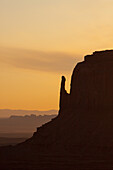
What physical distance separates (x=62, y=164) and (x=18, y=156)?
13110 millimetres

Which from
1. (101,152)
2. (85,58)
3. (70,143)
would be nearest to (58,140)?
(70,143)

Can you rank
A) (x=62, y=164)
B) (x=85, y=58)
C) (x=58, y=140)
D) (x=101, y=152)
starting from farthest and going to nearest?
(x=85, y=58) → (x=58, y=140) → (x=101, y=152) → (x=62, y=164)

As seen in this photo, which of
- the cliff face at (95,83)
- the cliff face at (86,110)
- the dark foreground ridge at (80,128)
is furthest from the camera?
the cliff face at (95,83)

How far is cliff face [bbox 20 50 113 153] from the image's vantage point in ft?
340

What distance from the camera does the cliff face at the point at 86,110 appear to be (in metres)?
104

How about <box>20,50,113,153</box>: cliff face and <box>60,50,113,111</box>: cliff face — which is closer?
<box>20,50,113,153</box>: cliff face

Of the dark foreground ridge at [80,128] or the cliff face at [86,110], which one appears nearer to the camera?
the dark foreground ridge at [80,128]

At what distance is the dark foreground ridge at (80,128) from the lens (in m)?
96.5

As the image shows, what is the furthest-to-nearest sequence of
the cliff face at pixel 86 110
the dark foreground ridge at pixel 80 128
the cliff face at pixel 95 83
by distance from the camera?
the cliff face at pixel 95 83, the cliff face at pixel 86 110, the dark foreground ridge at pixel 80 128

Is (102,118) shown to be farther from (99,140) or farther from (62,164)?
(62,164)

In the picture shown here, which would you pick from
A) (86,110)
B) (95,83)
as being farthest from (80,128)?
(95,83)

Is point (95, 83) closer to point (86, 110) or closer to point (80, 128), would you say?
point (86, 110)

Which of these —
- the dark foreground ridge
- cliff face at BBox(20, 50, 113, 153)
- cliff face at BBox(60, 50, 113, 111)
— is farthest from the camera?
cliff face at BBox(60, 50, 113, 111)

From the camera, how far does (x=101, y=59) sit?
11094 cm
